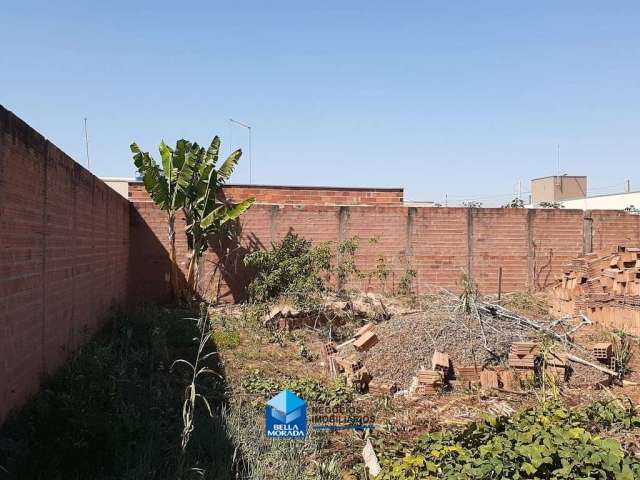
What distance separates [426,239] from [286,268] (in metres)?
3.70

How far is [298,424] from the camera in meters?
5.29

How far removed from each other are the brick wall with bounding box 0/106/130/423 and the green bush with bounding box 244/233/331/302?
3955mm

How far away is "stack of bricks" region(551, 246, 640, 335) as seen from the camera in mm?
9680

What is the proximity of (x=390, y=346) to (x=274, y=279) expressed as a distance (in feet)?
13.6

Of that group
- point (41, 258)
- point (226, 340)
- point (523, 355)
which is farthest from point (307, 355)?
point (41, 258)

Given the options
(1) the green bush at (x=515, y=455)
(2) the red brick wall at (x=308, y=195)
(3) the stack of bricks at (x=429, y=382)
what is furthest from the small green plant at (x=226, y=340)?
(1) the green bush at (x=515, y=455)

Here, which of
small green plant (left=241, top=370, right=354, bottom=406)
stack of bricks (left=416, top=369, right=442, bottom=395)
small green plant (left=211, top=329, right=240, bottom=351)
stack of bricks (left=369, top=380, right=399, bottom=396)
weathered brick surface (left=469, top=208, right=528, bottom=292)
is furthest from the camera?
weathered brick surface (left=469, top=208, right=528, bottom=292)

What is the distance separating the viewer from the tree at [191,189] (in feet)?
38.2

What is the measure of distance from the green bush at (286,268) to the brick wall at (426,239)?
0.76m

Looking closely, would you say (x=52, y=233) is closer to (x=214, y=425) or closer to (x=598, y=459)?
(x=214, y=425)

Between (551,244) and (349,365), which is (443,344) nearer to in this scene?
(349,365)

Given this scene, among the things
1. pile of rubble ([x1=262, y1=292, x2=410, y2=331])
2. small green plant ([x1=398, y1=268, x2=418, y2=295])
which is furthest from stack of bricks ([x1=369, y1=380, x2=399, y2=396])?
small green plant ([x1=398, y1=268, x2=418, y2=295])

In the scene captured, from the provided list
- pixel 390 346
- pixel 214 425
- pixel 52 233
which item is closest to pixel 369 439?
pixel 214 425

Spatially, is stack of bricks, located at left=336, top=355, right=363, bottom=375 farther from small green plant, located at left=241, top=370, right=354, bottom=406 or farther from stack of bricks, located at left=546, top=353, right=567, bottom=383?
stack of bricks, located at left=546, top=353, right=567, bottom=383
